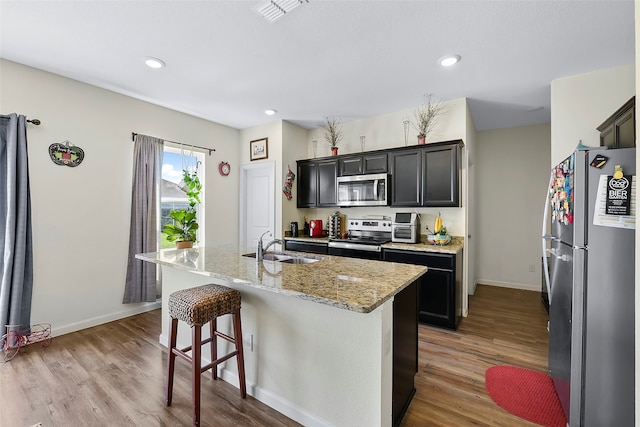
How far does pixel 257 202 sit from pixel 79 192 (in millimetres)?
2319

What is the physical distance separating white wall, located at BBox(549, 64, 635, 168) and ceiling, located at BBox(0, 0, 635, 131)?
0.13 m

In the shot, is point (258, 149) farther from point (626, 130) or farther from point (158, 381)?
point (626, 130)

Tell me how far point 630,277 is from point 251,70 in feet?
10.4

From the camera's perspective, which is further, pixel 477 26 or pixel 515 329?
pixel 515 329

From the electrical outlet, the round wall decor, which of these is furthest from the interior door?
the electrical outlet

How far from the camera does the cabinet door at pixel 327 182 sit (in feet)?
14.1

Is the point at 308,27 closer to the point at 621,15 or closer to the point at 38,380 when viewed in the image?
the point at 621,15

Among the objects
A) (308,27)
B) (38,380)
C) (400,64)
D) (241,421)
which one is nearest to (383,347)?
(241,421)

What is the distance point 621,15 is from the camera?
1951mm

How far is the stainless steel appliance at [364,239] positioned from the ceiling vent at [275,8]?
2.56 meters

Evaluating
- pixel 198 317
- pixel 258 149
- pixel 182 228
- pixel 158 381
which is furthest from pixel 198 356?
pixel 258 149

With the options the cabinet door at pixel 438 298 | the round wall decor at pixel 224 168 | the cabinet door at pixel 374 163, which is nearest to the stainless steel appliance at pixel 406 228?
the cabinet door at pixel 438 298

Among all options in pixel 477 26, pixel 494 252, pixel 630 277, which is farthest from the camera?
pixel 494 252

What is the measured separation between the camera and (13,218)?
2631mm
